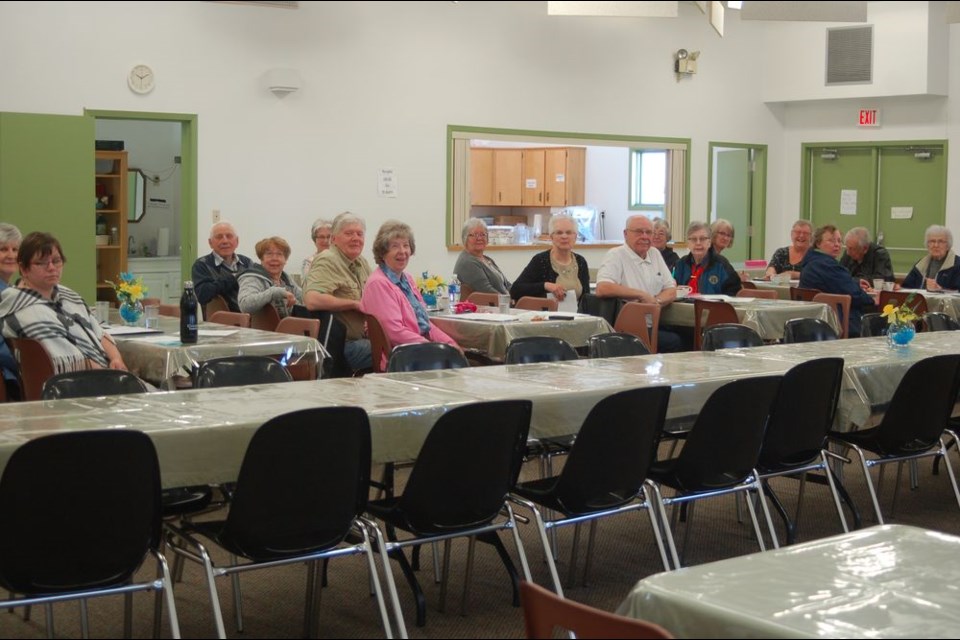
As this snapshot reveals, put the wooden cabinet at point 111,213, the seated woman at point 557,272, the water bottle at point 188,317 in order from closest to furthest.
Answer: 1. the water bottle at point 188,317
2. the seated woman at point 557,272
3. the wooden cabinet at point 111,213

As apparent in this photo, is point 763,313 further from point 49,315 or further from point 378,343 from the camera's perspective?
point 49,315

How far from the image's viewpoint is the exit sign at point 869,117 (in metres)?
14.4

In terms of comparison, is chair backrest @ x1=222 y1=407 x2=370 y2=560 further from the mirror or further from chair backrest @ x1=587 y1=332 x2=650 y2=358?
the mirror

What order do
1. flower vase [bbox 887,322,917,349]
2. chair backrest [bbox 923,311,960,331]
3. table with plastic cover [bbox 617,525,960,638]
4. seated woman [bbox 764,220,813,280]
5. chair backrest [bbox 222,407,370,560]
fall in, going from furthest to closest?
seated woman [bbox 764,220,813,280] → chair backrest [bbox 923,311,960,331] → flower vase [bbox 887,322,917,349] → chair backrest [bbox 222,407,370,560] → table with plastic cover [bbox 617,525,960,638]

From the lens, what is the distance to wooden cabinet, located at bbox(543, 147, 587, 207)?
1445cm

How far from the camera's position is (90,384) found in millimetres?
4562

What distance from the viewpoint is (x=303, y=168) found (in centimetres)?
1093

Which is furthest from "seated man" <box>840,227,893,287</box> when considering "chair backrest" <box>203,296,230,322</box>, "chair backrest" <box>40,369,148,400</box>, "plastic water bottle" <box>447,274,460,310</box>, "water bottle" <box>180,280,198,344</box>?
"chair backrest" <box>40,369,148,400</box>

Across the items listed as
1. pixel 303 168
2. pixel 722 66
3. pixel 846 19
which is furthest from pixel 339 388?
pixel 722 66

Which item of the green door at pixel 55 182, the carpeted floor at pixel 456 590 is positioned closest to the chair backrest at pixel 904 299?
the carpeted floor at pixel 456 590

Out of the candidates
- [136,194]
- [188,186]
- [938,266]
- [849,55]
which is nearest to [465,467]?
[188,186]

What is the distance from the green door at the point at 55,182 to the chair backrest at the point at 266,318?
2.08 metres

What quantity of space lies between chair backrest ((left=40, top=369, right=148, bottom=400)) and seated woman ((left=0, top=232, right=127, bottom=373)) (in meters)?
1.26

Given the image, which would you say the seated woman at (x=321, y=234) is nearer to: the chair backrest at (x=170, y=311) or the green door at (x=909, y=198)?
the chair backrest at (x=170, y=311)
